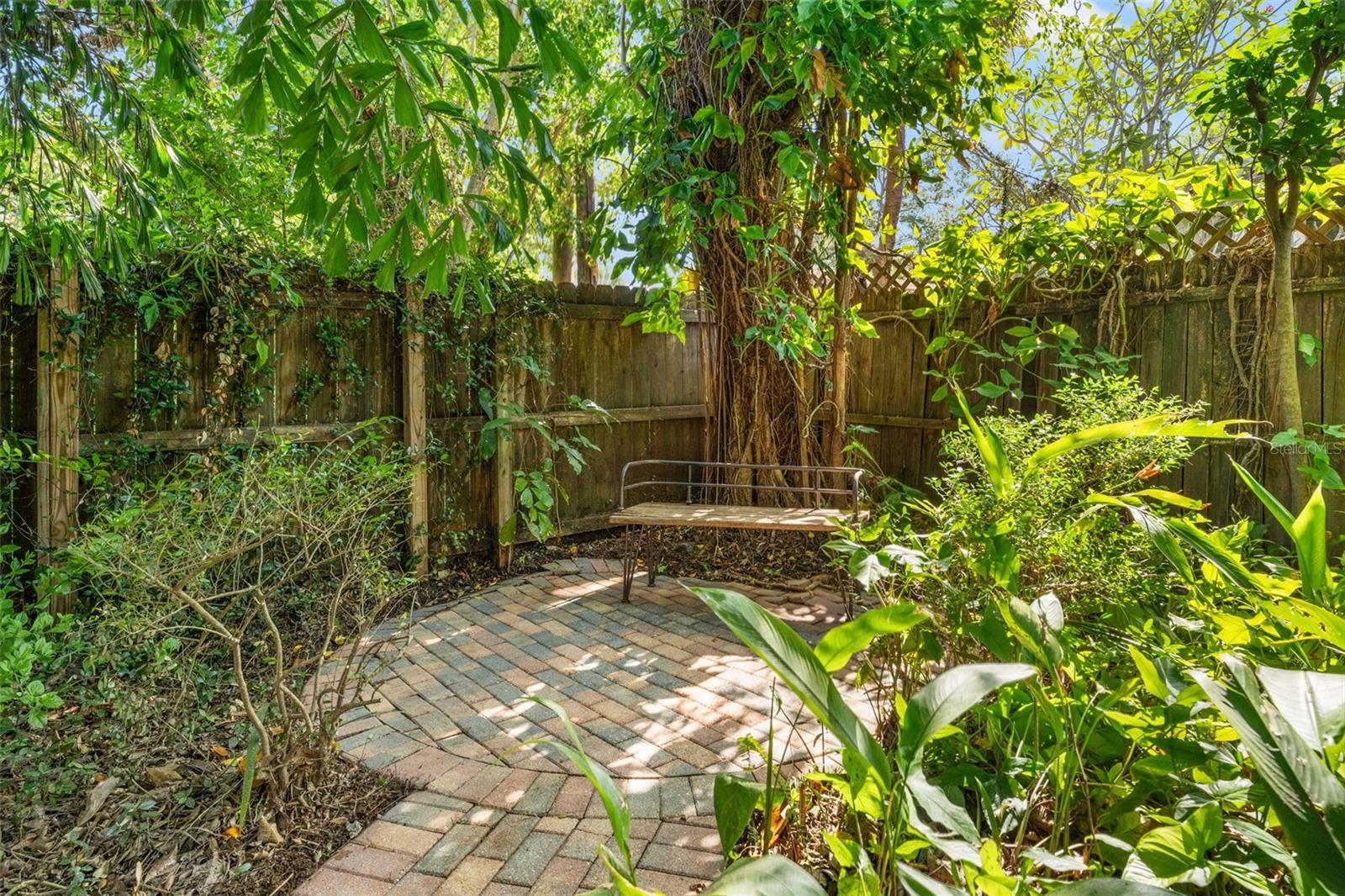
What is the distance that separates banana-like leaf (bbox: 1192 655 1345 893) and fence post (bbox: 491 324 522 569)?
148 inches

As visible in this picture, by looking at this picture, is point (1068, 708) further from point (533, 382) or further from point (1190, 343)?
point (533, 382)

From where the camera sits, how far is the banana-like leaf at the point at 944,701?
2.74 feet

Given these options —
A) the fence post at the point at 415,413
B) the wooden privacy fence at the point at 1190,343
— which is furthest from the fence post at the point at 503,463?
the wooden privacy fence at the point at 1190,343

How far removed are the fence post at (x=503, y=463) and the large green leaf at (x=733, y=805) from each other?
10.8 ft

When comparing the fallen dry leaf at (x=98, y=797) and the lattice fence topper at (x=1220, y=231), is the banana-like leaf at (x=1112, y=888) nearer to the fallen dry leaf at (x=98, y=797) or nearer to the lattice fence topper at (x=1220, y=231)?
the fallen dry leaf at (x=98, y=797)

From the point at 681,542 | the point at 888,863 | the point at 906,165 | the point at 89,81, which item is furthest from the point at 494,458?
the point at 888,863

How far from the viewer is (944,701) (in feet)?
2.85

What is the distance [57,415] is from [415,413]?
4.75 feet

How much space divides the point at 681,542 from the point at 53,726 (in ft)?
10.2

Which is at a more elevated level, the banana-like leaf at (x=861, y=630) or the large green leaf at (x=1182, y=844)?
the banana-like leaf at (x=861, y=630)

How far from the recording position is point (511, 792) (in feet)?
6.24

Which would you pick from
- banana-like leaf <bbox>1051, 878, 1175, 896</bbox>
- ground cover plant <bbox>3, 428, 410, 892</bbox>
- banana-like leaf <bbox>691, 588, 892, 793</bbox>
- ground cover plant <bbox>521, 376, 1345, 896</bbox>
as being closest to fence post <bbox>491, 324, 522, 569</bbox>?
ground cover plant <bbox>3, 428, 410, 892</bbox>

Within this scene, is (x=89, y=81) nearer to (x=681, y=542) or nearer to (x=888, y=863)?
(x=888, y=863)

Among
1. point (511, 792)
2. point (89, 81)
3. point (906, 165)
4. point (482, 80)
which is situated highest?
point (906, 165)
